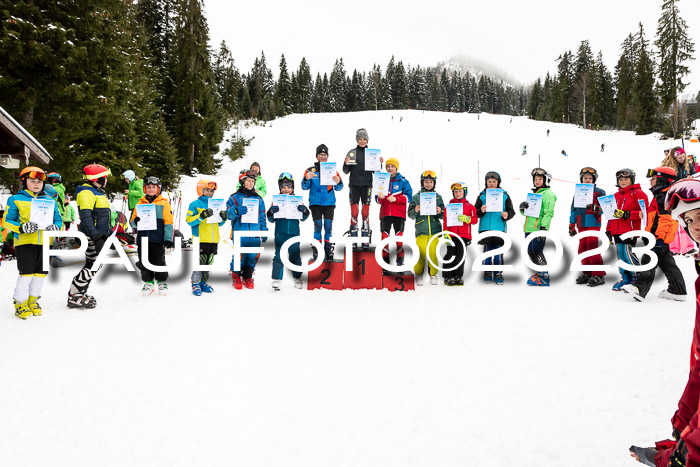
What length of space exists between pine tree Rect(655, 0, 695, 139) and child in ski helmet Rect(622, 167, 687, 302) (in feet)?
144

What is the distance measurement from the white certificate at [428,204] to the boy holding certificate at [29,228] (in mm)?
5374

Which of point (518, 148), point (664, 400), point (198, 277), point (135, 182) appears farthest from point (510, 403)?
point (518, 148)

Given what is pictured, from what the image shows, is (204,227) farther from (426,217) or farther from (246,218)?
(426,217)

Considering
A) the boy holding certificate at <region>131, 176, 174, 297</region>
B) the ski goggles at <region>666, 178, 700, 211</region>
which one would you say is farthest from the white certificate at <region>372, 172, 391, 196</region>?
the ski goggles at <region>666, 178, 700, 211</region>

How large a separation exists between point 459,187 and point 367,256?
6.86 ft

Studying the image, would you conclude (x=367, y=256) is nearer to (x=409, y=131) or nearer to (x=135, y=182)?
(x=135, y=182)

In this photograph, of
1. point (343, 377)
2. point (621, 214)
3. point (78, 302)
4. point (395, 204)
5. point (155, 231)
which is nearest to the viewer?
point (343, 377)

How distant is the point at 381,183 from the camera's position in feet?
21.5

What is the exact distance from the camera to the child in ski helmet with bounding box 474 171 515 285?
6949mm

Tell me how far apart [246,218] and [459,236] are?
146 inches

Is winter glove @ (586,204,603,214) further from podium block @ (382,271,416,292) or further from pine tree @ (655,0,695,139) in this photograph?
pine tree @ (655,0,695,139)

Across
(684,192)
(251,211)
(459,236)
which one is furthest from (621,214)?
(251,211)

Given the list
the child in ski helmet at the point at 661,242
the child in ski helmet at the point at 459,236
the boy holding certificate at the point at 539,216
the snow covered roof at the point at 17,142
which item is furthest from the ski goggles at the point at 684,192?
the snow covered roof at the point at 17,142

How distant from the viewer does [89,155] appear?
14.1 m
